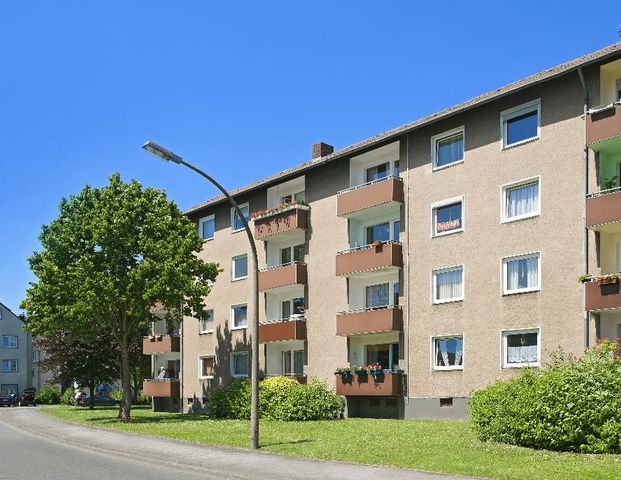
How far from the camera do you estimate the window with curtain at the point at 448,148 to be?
28438mm

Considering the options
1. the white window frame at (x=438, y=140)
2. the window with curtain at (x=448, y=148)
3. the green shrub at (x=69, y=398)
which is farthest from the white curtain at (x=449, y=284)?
the green shrub at (x=69, y=398)

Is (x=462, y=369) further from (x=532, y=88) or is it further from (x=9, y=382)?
(x=9, y=382)

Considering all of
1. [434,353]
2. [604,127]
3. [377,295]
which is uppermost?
[604,127]

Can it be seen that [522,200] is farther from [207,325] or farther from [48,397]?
[48,397]

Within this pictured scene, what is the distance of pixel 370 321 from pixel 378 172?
651 cm

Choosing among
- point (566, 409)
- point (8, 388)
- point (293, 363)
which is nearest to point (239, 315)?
point (293, 363)

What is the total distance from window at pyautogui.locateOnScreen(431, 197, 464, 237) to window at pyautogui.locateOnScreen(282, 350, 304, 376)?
33.0 ft

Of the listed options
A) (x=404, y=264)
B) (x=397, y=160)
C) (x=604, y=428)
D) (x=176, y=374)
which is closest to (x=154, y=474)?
(x=604, y=428)

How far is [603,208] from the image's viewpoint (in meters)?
22.8

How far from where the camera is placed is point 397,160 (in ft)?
103

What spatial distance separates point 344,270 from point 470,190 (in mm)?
6616

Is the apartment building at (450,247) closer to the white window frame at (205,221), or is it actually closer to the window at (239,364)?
the window at (239,364)

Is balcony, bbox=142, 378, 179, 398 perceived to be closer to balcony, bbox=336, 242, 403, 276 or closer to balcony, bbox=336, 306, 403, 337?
balcony, bbox=336, 306, 403, 337

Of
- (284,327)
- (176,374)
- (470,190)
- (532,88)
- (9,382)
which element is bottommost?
(9,382)
